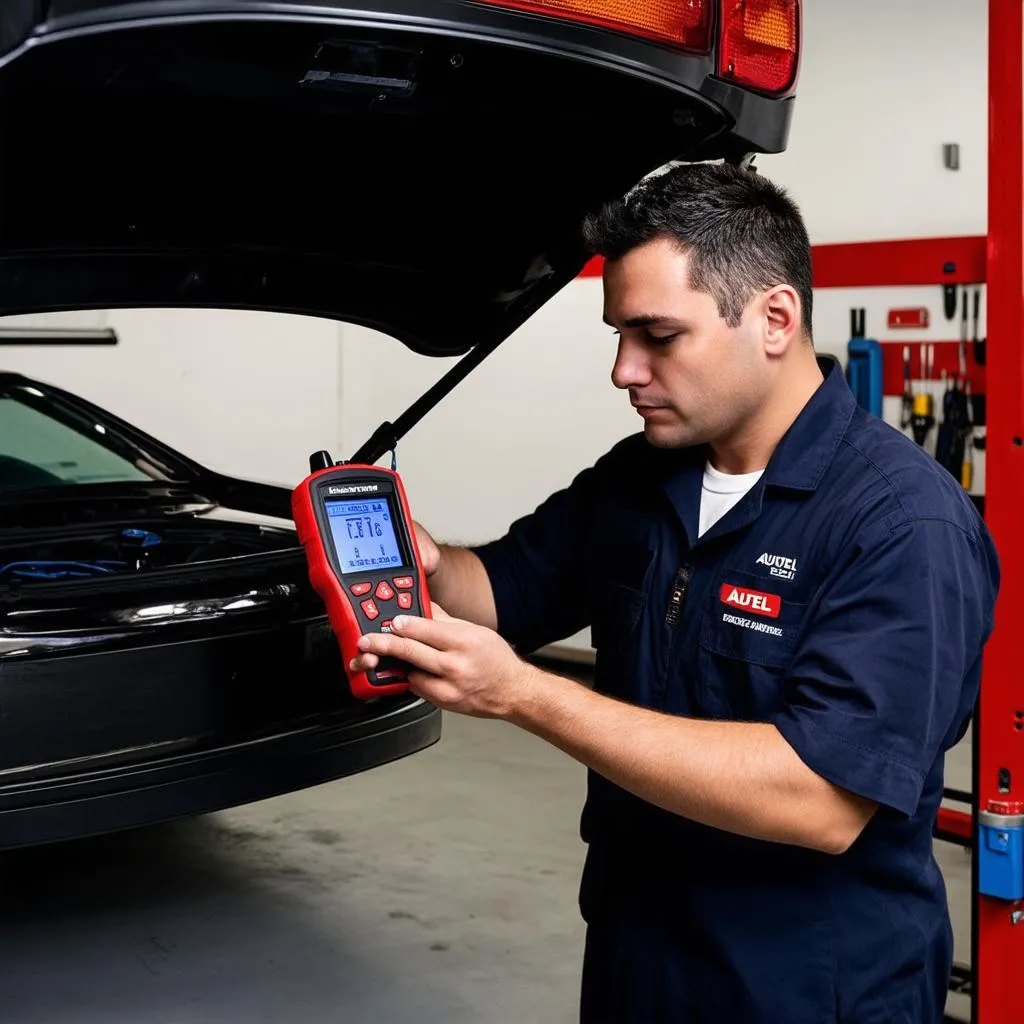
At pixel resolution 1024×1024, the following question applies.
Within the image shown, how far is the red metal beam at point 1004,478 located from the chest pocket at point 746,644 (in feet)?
3.43

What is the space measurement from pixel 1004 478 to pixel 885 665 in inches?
45.7

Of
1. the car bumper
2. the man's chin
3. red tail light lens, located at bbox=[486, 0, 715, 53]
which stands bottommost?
the car bumper

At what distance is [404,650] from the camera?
136 cm

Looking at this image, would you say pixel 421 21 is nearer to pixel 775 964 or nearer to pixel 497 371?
pixel 775 964

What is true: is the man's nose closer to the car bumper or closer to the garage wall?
the car bumper

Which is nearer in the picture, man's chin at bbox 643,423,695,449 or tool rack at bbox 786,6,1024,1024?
man's chin at bbox 643,423,695,449

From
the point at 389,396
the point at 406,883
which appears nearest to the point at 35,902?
the point at 406,883

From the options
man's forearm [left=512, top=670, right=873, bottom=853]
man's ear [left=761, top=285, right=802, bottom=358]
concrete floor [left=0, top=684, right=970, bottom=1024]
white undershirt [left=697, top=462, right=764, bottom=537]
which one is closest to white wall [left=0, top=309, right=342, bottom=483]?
concrete floor [left=0, top=684, right=970, bottom=1024]

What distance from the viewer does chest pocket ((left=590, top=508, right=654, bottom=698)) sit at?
1.61m

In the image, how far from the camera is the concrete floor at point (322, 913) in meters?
2.84

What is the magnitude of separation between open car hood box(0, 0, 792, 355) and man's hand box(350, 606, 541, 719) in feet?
1.92

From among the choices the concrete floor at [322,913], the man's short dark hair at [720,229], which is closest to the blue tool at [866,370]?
the concrete floor at [322,913]

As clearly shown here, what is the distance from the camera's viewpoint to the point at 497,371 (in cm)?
598

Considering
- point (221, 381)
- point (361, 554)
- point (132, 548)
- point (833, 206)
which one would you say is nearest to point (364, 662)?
point (361, 554)
